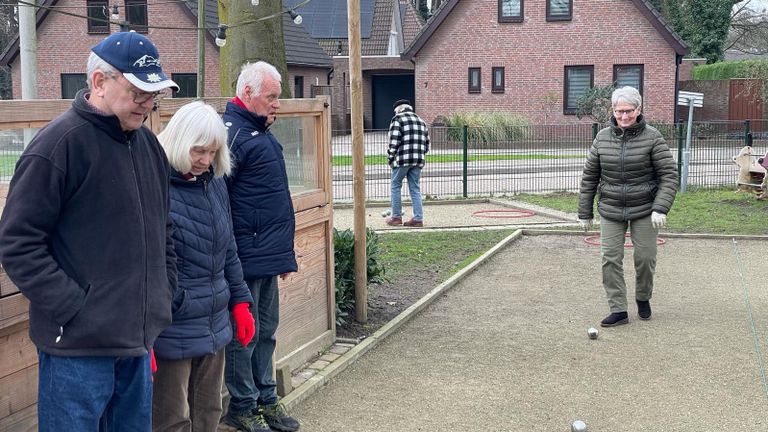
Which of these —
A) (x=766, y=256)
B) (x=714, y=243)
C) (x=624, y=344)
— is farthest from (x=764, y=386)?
Answer: (x=714, y=243)

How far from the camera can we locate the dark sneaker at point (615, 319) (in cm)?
780

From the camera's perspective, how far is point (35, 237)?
3143mm

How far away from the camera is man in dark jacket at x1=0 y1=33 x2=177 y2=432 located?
10.3 feet

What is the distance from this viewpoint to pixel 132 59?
10.7ft

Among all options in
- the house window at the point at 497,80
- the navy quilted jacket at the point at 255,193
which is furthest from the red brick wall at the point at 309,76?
the navy quilted jacket at the point at 255,193

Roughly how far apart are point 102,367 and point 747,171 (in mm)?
14782

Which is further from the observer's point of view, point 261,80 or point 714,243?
point 714,243

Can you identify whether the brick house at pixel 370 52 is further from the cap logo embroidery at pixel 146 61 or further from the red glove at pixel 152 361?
the cap logo embroidery at pixel 146 61

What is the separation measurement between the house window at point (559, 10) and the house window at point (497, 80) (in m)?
2.61

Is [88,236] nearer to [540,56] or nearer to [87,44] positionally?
[540,56]

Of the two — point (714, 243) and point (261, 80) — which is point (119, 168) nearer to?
point (261, 80)

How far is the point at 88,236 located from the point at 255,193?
68.9 inches

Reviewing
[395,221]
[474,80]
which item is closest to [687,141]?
[395,221]

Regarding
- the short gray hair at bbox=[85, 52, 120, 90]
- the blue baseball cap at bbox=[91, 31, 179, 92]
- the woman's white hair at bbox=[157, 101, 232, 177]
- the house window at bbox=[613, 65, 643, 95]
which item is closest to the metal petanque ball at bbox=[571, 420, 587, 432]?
the woman's white hair at bbox=[157, 101, 232, 177]
